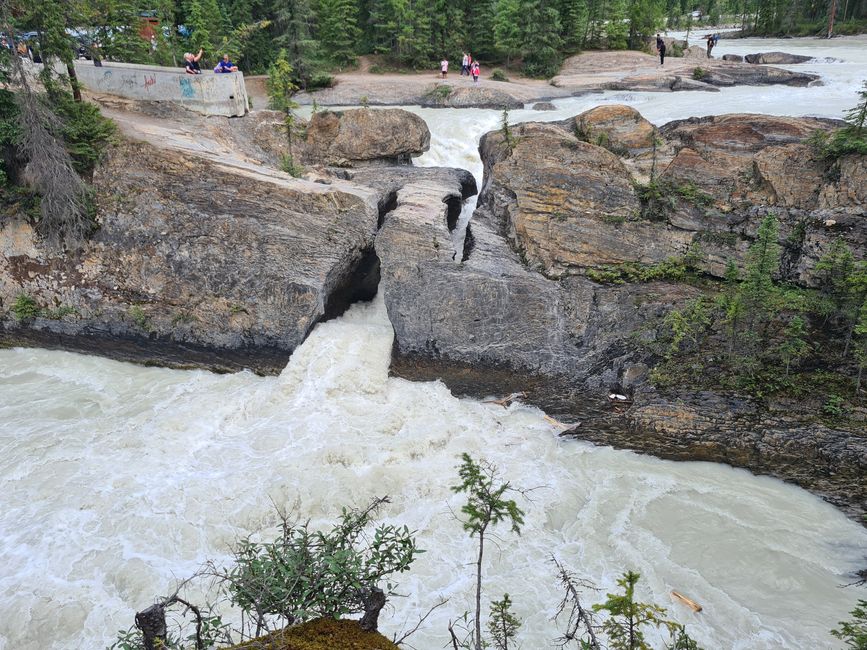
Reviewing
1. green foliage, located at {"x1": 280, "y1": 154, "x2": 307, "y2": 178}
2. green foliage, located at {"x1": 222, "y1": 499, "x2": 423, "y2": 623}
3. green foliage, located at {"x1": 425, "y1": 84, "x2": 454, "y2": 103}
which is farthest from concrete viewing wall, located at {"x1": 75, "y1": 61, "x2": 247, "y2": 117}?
green foliage, located at {"x1": 222, "y1": 499, "x2": 423, "y2": 623}

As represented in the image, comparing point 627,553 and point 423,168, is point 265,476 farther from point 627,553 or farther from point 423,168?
point 423,168

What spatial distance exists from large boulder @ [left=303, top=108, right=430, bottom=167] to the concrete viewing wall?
295cm

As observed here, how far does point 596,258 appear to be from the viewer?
14016mm

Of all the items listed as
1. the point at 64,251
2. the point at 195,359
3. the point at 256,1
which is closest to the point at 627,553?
the point at 195,359

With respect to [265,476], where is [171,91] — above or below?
above

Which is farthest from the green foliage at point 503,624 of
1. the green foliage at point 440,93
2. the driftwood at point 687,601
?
the green foliage at point 440,93

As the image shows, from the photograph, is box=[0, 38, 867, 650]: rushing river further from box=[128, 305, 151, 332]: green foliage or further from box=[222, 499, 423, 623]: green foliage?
box=[222, 499, 423, 623]: green foliage

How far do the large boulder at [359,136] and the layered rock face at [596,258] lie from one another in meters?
4.71

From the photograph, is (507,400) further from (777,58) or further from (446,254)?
(777,58)

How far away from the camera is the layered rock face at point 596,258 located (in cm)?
1259

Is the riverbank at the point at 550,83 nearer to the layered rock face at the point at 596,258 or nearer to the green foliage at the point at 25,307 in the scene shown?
the layered rock face at the point at 596,258

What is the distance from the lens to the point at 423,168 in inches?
710

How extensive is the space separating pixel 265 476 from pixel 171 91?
13.8 meters

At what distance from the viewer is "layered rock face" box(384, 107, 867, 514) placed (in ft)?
41.3
